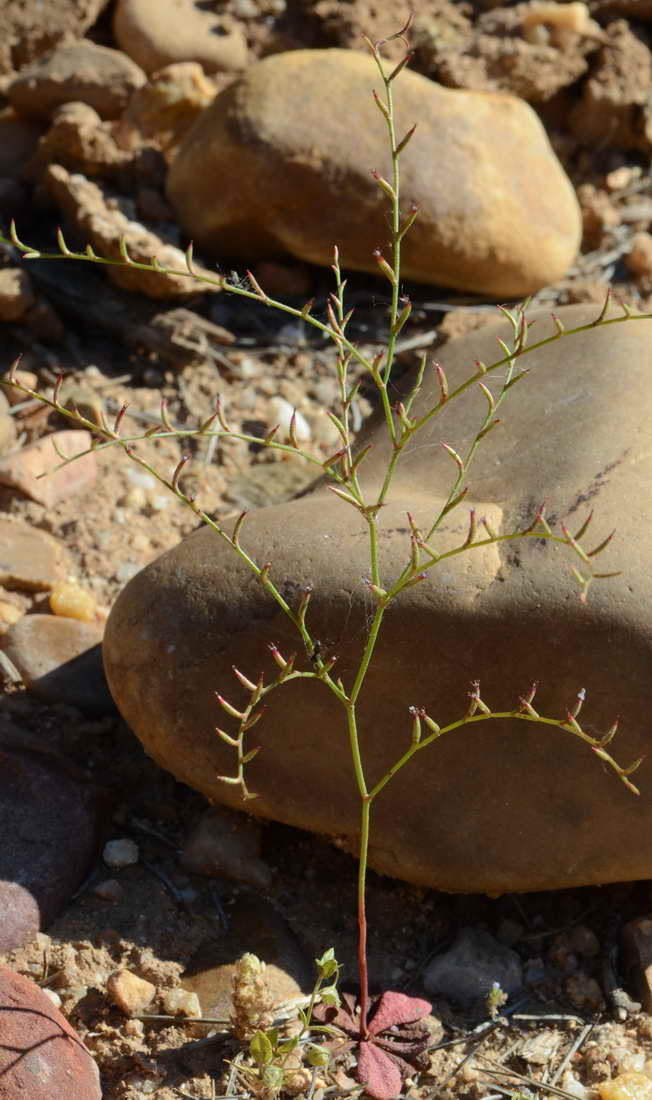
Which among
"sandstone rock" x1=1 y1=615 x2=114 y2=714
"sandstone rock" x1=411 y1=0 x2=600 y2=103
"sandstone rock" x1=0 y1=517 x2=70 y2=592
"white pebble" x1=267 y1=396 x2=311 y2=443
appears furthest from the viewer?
"sandstone rock" x1=411 y1=0 x2=600 y2=103

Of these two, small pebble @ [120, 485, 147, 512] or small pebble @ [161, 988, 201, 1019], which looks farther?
small pebble @ [120, 485, 147, 512]

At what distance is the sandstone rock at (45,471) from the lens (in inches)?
136

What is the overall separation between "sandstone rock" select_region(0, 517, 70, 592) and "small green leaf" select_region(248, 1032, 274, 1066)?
4.89 feet

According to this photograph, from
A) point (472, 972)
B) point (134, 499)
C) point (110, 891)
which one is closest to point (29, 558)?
point (134, 499)

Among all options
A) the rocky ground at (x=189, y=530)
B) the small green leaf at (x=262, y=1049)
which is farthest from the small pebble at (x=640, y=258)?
the small green leaf at (x=262, y=1049)

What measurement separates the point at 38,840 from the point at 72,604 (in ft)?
2.45

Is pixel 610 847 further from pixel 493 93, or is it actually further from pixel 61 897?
pixel 493 93

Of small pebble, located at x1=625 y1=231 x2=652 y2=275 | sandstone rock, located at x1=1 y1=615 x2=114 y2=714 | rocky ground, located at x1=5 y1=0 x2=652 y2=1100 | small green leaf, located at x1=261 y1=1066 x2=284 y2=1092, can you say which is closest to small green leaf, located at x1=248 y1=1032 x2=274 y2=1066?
small green leaf, located at x1=261 y1=1066 x2=284 y2=1092

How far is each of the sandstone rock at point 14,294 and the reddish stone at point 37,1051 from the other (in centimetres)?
231

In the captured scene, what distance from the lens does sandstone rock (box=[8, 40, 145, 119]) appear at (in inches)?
171

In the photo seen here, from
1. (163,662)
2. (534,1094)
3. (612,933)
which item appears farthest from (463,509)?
(534,1094)

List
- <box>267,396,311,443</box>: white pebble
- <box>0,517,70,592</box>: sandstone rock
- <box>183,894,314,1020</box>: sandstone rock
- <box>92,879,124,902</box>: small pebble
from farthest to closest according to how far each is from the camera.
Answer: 1. <box>267,396,311,443</box>: white pebble
2. <box>0,517,70,592</box>: sandstone rock
3. <box>92,879,124,902</box>: small pebble
4. <box>183,894,314,1020</box>: sandstone rock

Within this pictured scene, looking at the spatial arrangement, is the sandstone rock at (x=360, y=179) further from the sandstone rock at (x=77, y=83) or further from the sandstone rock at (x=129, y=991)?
the sandstone rock at (x=129, y=991)

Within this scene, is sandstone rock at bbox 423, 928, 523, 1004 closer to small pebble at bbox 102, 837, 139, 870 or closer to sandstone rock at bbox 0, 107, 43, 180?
small pebble at bbox 102, 837, 139, 870
